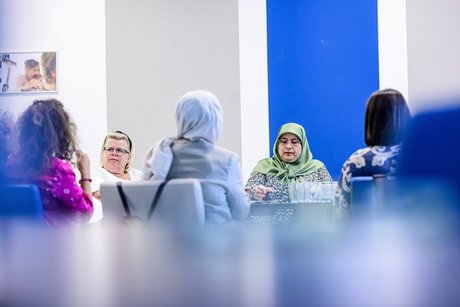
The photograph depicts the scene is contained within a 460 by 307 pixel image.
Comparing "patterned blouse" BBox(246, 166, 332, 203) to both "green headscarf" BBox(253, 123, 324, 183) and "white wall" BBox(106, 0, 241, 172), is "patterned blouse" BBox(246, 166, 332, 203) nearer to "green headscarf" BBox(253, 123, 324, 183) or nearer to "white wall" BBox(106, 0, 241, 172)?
"green headscarf" BBox(253, 123, 324, 183)

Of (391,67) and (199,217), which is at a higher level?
(391,67)

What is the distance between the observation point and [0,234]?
0.35 m

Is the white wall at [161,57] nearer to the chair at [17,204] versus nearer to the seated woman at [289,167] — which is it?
the seated woman at [289,167]

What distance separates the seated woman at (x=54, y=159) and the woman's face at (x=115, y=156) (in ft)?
2.91

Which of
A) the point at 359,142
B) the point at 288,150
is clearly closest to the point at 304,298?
the point at 288,150

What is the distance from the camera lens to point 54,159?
111 centimetres

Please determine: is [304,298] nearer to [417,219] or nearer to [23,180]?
[417,219]

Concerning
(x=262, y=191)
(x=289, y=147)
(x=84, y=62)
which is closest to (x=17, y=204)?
(x=262, y=191)

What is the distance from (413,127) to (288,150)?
8.22 feet

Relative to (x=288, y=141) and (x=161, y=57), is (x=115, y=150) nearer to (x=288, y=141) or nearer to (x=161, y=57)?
(x=288, y=141)

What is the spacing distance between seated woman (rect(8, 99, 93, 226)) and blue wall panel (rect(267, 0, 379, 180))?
1943mm

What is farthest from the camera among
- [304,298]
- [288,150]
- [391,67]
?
[391,67]

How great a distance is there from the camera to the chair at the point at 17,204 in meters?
0.33

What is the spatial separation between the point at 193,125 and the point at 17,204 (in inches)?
39.5
